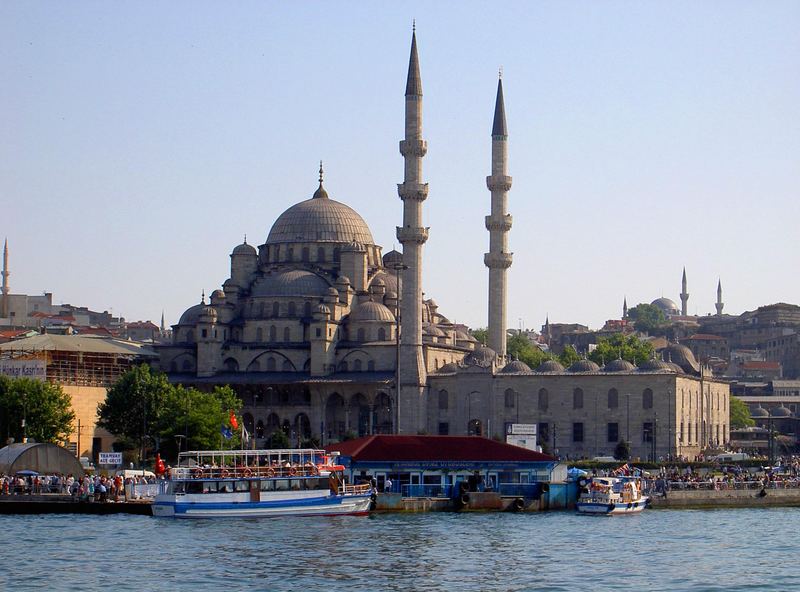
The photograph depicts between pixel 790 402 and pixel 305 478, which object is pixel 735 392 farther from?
pixel 305 478

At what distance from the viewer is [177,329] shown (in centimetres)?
9244

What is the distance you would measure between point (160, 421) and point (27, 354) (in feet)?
42.1

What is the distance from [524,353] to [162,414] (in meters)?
36.5

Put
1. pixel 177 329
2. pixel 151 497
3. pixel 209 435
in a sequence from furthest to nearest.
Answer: pixel 177 329 → pixel 209 435 → pixel 151 497

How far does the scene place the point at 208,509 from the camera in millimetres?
47188

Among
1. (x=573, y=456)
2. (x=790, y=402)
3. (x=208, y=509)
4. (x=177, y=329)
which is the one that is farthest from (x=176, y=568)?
Answer: (x=790, y=402)

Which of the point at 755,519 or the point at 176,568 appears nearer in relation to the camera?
the point at 176,568

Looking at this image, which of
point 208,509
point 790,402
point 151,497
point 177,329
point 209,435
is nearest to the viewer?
point 208,509

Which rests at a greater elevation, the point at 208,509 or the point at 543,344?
the point at 543,344

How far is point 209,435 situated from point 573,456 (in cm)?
2039

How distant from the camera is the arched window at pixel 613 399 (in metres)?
80.1

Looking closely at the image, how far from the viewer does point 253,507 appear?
47.5 m

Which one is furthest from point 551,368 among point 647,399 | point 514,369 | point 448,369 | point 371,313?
point 371,313

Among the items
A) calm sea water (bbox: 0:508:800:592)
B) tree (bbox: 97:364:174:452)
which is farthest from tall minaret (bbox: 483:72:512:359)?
→ calm sea water (bbox: 0:508:800:592)
